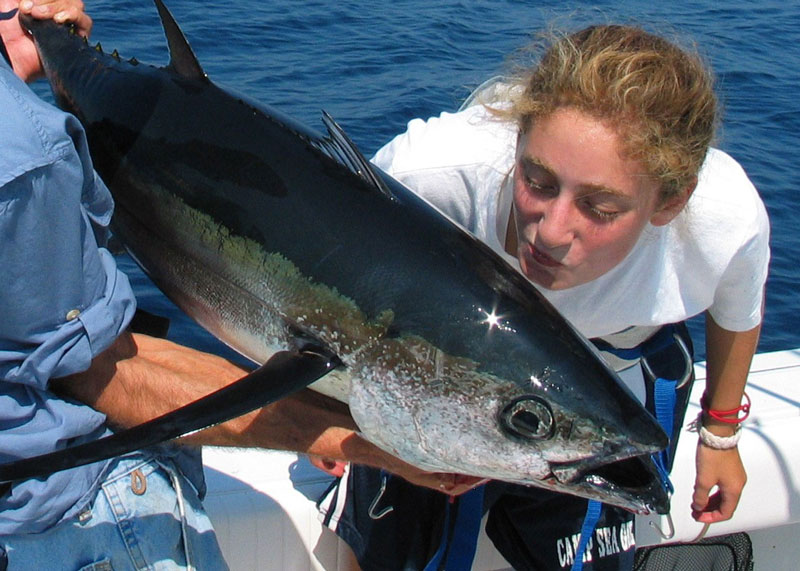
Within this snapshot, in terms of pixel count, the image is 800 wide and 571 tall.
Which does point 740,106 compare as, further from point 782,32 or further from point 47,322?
point 47,322

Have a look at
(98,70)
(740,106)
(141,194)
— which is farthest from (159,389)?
(740,106)

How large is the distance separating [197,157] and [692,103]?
1.06m

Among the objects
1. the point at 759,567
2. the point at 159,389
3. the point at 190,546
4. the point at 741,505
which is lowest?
the point at 759,567

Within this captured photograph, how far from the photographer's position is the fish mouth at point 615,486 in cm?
173

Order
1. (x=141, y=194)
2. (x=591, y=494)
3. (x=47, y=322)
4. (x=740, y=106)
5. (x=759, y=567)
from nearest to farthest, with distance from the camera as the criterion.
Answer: (x=47, y=322), (x=591, y=494), (x=141, y=194), (x=759, y=567), (x=740, y=106)

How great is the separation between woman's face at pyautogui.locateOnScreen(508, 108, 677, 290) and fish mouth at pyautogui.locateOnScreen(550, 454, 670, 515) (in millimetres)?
518

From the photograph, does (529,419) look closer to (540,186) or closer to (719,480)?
(540,186)

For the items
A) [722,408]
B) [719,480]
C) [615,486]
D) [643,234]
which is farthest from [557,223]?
[719,480]

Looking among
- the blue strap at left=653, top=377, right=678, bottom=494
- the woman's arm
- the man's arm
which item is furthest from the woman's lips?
the woman's arm

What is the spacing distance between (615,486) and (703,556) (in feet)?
5.95

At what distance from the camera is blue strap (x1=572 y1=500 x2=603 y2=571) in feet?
8.28

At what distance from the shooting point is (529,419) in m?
1.73

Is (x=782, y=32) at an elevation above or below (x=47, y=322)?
below

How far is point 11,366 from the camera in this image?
1.51 m
